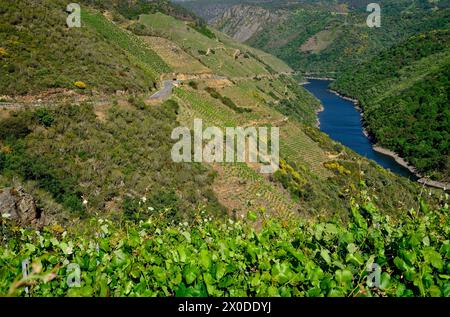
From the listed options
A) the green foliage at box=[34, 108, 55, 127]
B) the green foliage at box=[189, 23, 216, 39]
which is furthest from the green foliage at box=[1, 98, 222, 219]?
the green foliage at box=[189, 23, 216, 39]

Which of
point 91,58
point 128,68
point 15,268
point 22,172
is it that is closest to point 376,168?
point 128,68

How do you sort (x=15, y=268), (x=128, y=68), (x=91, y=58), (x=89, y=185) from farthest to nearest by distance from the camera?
(x=128, y=68)
(x=91, y=58)
(x=89, y=185)
(x=15, y=268)

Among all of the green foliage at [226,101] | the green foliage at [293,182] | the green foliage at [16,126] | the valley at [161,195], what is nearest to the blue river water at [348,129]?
the valley at [161,195]

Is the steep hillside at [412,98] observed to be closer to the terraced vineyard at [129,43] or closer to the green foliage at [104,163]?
the terraced vineyard at [129,43]

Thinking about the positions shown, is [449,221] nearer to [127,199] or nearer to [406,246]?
[406,246]

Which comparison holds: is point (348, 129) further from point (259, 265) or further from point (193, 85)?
point (259, 265)
